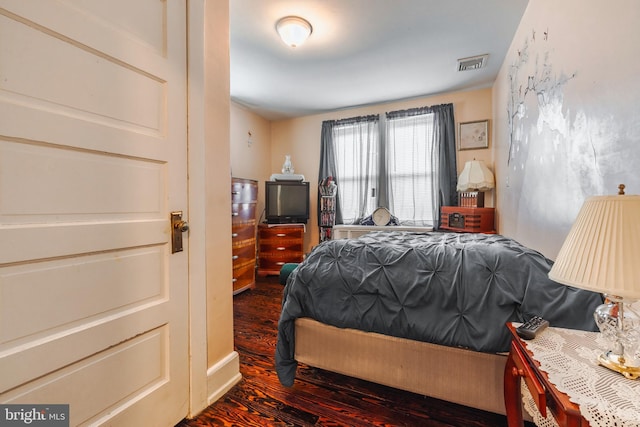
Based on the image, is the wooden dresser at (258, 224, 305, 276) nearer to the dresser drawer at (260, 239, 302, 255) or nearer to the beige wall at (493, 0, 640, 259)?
the dresser drawer at (260, 239, 302, 255)

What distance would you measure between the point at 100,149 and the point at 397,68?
2.95 meters

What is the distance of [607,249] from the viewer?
2.17 ft

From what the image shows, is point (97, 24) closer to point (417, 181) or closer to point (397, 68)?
point (397, 68)

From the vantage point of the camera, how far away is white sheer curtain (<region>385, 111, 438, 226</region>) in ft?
12.4

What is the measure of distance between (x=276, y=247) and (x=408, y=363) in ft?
9.13

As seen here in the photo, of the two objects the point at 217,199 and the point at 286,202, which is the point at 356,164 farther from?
the point at 217,199

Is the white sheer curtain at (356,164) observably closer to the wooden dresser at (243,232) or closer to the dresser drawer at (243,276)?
the wooden dresser at (243,232)

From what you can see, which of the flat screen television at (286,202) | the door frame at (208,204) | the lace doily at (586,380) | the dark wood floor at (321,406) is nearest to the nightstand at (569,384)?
the lace doily at (586,380)

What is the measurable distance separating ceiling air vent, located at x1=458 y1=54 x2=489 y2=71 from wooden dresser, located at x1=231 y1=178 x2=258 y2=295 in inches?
110

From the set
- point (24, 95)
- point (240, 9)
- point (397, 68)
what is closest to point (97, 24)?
point (24, 95)

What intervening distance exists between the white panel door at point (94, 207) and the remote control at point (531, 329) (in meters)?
1.43

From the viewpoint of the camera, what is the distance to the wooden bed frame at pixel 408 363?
126cm

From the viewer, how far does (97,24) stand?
977 millimetres

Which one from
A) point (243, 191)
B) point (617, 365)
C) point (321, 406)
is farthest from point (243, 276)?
point (617, 365)
